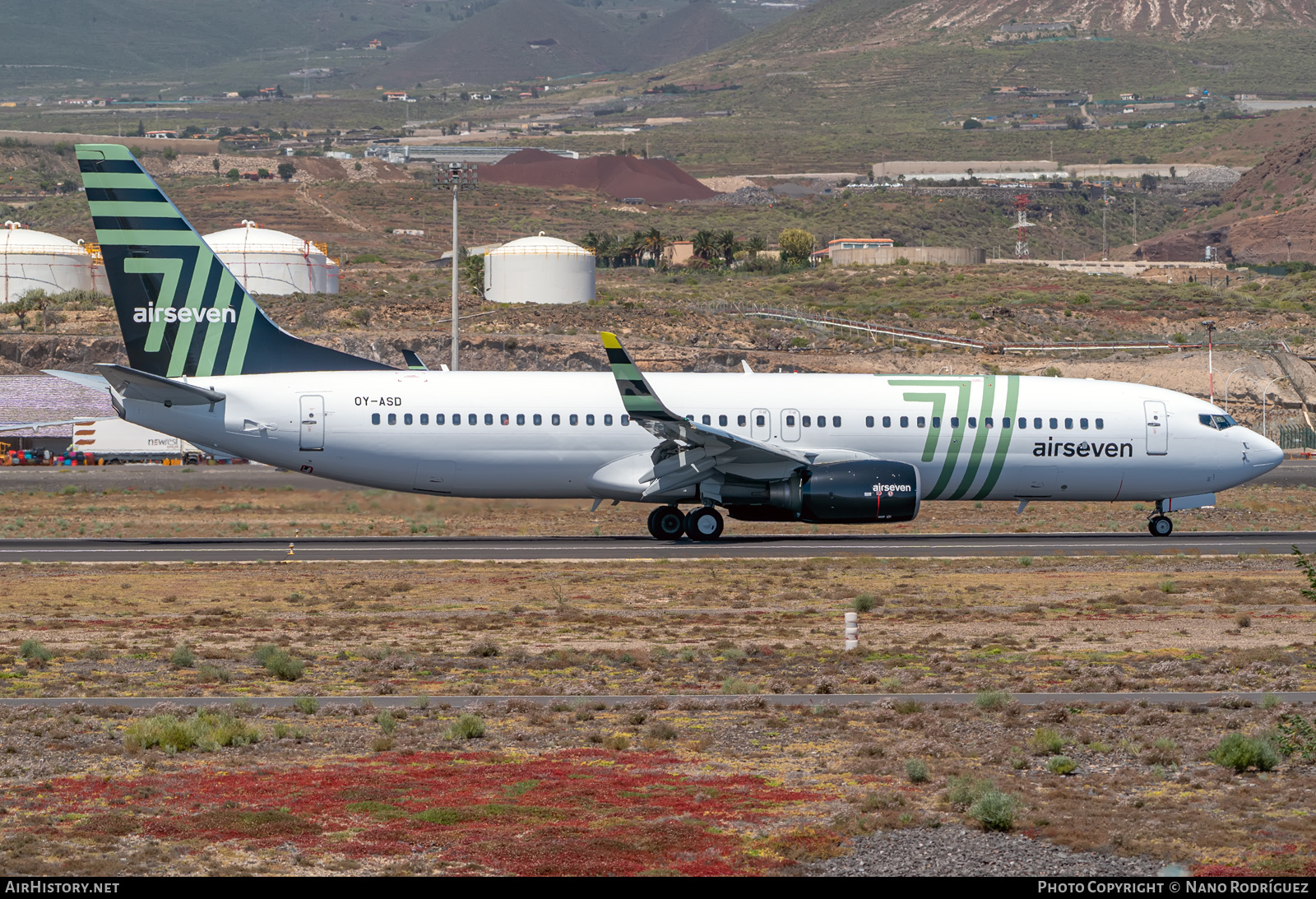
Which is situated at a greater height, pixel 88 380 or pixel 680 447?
pixel 88 380

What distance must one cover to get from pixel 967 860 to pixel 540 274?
338ft

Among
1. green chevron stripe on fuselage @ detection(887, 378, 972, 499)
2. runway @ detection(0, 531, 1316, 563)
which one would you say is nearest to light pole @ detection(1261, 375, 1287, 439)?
runway @ detection(0, 531, 1316, 563)

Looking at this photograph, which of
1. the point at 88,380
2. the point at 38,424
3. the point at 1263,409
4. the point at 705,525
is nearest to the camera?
the point at 88,380

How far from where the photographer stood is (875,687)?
805 inches

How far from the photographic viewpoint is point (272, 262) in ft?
380

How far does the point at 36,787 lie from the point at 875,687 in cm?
1079

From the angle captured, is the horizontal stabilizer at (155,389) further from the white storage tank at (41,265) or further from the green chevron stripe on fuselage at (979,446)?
the white storage tank at (41,265)

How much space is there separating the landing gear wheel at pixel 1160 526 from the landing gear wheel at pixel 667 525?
13.3m

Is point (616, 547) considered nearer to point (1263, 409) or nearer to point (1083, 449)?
point (1083, 449)

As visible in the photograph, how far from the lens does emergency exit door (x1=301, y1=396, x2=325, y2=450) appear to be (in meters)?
37.4

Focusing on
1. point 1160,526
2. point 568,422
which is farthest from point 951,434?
point 568,422

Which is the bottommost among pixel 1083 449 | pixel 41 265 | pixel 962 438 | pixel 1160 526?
pixel 1160 526

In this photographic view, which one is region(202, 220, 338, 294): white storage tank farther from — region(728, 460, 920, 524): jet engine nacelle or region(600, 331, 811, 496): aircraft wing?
region(728, 460, 920, 524): jet engine nacelle
